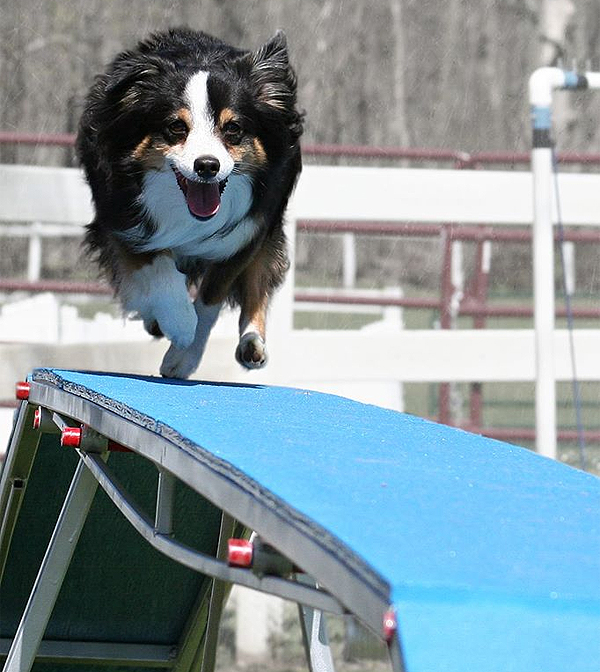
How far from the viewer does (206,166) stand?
9.52 feet

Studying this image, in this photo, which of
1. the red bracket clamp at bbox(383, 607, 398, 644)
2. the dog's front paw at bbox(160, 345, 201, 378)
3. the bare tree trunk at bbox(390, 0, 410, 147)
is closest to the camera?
the red bracket clamp at bbox(383, 607, 398, 644)

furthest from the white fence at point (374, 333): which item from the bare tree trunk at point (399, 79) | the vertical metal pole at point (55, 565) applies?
the bare tree trunk at point (399, 79)

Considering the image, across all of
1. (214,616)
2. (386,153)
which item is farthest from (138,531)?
(386,153)

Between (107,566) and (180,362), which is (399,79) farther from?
(107,566)

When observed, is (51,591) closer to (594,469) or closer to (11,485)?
(11,485)

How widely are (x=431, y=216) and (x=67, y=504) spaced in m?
2.91

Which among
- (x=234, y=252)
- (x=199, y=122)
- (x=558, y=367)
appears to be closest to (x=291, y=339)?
(x=558, y=367)

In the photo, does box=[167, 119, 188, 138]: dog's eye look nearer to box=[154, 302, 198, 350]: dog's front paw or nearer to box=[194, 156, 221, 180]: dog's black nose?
box=[194, 156, 221, 180]: dog's black nose

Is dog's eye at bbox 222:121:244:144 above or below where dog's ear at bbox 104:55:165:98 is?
below

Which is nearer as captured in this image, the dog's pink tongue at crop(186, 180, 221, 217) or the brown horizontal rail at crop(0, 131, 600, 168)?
the dog's pink tongue at crop(186, 180, 221, 217)

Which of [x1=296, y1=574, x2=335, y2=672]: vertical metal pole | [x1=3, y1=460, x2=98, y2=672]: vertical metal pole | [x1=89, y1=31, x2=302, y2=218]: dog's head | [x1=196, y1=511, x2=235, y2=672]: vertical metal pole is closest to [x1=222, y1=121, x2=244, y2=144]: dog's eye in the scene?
[x1=89, y1=31, x2=302, y2=218]: dog's head

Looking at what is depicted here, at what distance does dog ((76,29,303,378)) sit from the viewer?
9.91 feet

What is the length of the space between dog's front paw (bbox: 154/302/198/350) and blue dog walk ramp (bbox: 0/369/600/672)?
0.66 ft

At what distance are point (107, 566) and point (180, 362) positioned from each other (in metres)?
0.57
